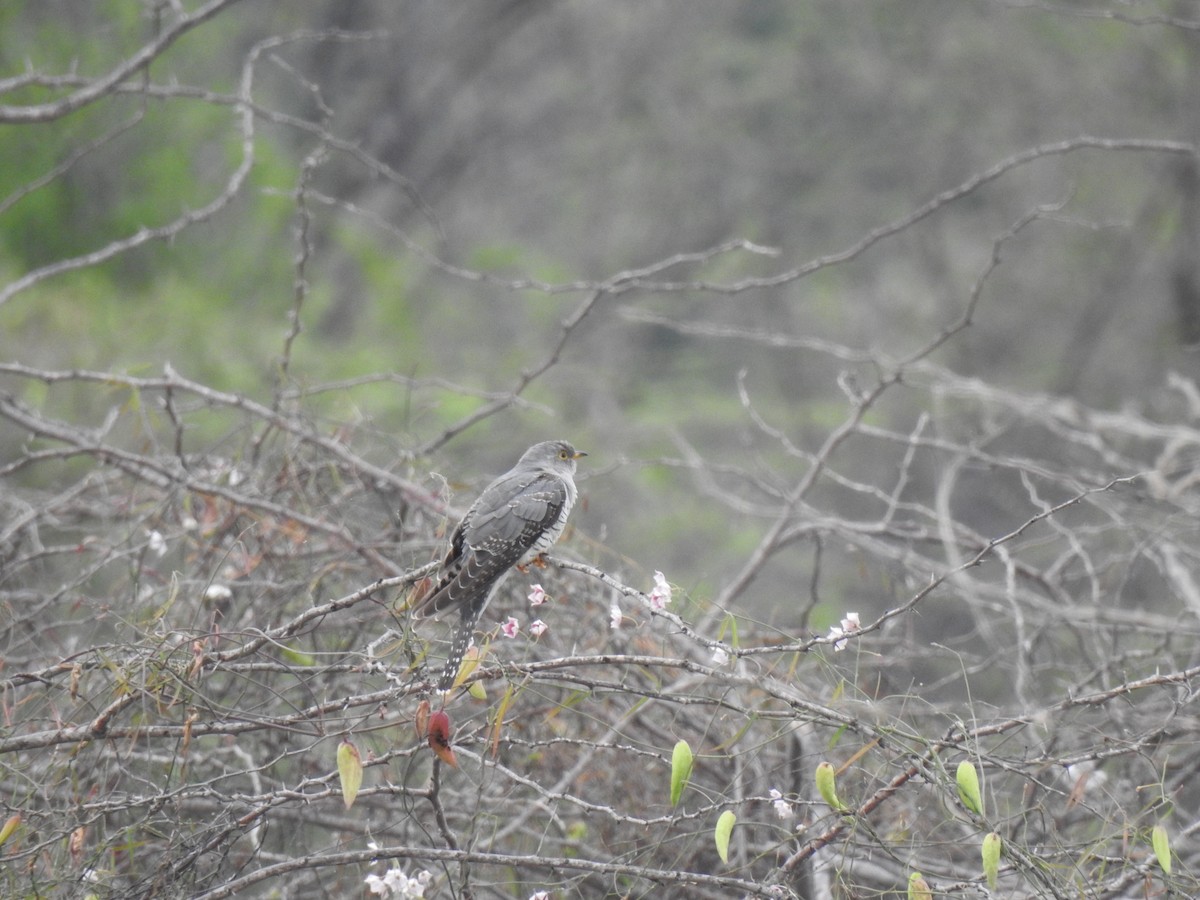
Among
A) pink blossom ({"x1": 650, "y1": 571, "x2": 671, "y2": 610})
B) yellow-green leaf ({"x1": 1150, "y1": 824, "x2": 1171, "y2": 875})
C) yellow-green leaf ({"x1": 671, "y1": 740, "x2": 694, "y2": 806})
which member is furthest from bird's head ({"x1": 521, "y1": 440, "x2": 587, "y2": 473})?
yellow-green leaf ({"x1": 1150, "y1": 824, "x2": 1171, "y2": 875})

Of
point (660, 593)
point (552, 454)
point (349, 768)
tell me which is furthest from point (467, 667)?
point (552, 454)

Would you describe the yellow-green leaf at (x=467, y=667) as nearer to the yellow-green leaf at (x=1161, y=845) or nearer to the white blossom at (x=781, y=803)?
the white blossom at (x=781, y=803)

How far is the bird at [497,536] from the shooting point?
387cm

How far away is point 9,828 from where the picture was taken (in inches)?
107

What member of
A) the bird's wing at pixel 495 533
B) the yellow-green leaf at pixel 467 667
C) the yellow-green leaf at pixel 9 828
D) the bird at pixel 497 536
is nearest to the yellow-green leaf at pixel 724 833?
the yellow-green leaf at pixel 467 667

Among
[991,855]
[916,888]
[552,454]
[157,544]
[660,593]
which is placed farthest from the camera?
[552,454]

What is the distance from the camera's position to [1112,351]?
1373 centimetres

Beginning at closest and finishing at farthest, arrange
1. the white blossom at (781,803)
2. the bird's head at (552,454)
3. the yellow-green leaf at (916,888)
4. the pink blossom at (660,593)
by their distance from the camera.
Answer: the yellow-green leaf at (916,888), the white blossom at (781,803), the pink blossom at (660,593), the bird's head at (552,454)

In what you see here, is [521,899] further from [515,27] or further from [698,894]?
[515,27]

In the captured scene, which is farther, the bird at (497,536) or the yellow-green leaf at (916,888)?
the bird at (497,536)

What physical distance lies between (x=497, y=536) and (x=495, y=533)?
0.06 ft

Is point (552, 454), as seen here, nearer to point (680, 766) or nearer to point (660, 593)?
point (660, 593)

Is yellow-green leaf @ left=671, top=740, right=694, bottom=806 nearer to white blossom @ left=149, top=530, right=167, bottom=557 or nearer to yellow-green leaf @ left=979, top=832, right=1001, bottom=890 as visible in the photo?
yellow-green leaf @ left=979, top=832, right=1001, bottom=890

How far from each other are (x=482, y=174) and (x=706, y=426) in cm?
501
